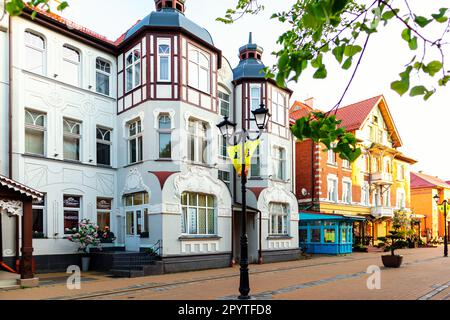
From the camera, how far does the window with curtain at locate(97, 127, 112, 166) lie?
20.7 m

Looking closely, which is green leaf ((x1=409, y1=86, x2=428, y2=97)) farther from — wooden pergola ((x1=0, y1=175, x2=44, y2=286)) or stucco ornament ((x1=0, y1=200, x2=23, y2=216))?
stucco ornament ((x1=0, y1=200, x2=23, y2=216))

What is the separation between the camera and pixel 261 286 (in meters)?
13.9

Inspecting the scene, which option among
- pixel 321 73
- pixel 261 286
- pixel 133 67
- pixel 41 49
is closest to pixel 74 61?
pixel 41 49

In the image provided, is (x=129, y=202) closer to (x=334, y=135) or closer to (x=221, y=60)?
(x=221, y=60)

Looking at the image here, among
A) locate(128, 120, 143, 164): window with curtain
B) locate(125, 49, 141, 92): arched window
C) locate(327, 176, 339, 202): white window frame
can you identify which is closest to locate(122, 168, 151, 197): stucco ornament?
locate(128, 120, 143, 164): window with curtain

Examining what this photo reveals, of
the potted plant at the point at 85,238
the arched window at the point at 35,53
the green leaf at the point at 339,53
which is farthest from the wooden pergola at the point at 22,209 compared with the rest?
the green leaf at the point at 339,53

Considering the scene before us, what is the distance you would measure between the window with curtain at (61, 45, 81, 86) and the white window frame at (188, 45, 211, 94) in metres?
5.13

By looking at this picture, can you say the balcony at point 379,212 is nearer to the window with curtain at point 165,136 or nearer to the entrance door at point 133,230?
the window with curtain at point 165,136

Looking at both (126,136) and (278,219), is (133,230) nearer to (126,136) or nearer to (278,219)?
(126,136)

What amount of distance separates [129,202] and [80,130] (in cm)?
400

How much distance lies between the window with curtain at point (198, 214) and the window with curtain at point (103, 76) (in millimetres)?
6629

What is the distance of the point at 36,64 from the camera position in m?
18.4

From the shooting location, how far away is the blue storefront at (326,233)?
1178 inches

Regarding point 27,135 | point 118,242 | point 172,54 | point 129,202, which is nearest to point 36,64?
point 27,135
